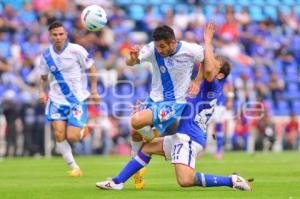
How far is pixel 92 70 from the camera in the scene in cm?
1680

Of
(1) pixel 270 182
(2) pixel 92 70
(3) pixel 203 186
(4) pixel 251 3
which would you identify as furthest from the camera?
(4) pixel 251 3

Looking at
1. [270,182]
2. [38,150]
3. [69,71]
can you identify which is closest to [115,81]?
[38,150]

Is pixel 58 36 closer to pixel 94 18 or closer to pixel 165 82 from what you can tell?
pixel 94 18

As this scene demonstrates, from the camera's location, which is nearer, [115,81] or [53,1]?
[115,81]

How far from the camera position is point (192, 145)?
1235 cm

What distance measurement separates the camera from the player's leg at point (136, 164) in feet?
41.0

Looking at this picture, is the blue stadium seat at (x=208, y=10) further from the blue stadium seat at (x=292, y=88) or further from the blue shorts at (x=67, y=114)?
the blue shorts at (x=67, y=114)

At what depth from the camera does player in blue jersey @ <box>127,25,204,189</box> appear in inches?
488

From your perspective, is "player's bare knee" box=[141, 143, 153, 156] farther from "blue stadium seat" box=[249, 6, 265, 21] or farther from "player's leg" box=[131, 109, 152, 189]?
"blue stadium seat" box=[249, 6, 265, 21]

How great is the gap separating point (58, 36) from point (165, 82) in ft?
14.2

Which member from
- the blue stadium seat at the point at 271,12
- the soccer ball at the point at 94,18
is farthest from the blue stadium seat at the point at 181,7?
the soccer ball at the point at 94,18

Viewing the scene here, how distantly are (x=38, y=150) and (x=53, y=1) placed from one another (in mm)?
6548

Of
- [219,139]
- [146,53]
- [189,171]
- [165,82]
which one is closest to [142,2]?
[219,139]

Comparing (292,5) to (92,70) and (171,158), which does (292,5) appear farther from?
(171,158)
